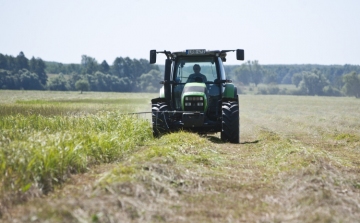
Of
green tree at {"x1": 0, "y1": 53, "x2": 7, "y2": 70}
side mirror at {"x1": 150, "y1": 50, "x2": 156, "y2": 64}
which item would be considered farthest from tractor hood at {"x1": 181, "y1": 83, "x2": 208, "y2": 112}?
green tree at {"x1": 0, "y1": 53, "x2": 7, "y2": 70}

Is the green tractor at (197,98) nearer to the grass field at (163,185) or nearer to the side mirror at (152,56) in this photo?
the side mirror at (152,56)

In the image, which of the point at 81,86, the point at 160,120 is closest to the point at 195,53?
the point at 160,120

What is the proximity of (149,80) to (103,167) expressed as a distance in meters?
100.0

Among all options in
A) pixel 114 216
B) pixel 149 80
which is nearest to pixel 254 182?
pixel 114 216

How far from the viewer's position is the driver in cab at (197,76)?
13109mm

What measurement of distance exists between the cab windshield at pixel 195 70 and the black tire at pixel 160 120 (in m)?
1.05

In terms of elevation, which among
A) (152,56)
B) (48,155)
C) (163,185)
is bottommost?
(163,185)

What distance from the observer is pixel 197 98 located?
12.3m

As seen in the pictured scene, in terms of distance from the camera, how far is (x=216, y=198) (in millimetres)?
5867

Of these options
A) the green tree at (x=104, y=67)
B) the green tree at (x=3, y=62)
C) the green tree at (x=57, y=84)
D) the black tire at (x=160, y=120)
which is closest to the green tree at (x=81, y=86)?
the green tree at (x=57, y=84)

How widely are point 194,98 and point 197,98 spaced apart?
0.25ft

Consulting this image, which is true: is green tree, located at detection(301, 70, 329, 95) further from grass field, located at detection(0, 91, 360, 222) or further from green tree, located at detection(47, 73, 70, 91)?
grass field, located at detection(0, 91, 360, 222)

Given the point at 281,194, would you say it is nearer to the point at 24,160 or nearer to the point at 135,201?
the point at 135,201

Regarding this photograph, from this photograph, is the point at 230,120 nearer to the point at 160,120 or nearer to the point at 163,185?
the point at 160,120
